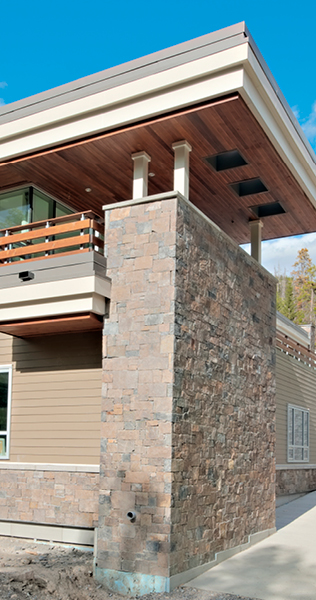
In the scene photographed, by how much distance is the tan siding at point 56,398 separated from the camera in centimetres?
898

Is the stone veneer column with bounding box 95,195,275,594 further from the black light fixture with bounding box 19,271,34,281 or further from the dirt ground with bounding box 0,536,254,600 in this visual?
the black light fixture with bounding box 19,271,34,281

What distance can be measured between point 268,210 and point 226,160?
90.5 inches

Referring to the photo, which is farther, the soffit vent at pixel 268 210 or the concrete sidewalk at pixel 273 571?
the soffit vent at pixel 268 210

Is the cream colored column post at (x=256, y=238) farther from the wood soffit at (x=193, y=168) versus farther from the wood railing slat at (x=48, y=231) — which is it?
the wood railing slat at (x=48, y=231)

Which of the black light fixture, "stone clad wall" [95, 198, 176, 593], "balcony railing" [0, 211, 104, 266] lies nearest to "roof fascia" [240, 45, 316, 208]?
"stone clad wall" [95, 198, 176, 593]

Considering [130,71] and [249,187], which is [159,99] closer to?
[130,71]

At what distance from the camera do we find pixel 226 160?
381 inches

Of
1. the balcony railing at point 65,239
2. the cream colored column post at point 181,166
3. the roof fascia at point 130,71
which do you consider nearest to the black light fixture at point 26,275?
the balcony railing at point 65,239

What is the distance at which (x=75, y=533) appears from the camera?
8.59 m

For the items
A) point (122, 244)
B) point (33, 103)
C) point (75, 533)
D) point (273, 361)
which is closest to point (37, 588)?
point (75, 533)

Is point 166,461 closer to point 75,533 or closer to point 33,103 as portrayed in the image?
point 75,533

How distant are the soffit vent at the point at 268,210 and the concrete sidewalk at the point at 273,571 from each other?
632 cm

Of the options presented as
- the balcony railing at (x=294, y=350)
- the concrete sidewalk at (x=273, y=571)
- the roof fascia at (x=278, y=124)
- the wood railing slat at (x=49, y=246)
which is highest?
the roof fascia at (x=278, y=124)

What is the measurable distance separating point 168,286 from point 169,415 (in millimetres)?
1707
